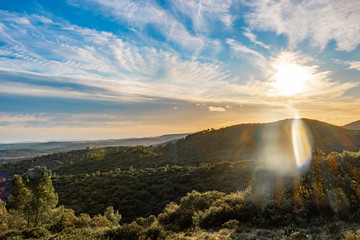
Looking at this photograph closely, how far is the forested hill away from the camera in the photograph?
66000 millimetres

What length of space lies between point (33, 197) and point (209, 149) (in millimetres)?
70509

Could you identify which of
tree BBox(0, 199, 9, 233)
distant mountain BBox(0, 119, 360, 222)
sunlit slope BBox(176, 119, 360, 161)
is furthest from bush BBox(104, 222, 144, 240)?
sunlit slope BBox(176, 119, 360, 161)

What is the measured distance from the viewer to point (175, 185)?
37.6 meters

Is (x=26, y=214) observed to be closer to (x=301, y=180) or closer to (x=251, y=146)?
(x=301, y=180)

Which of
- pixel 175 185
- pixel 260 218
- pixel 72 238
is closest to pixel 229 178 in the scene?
pixel 175 185

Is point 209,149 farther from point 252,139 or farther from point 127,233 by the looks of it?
point 127,233

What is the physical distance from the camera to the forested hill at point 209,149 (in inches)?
2598

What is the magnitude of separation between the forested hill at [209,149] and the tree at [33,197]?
41031mm

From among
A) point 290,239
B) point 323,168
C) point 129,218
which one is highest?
point 323,168

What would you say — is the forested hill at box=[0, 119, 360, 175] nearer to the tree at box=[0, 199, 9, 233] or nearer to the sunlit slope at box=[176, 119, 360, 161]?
the sunlit slope at box=[176, 119, 360, 161]

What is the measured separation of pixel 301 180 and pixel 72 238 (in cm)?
1794

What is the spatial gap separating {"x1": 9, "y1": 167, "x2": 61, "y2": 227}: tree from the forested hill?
1615 inches

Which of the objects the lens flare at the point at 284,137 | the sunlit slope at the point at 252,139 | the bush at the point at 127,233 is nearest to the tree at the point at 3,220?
the bush at the point at 127,233

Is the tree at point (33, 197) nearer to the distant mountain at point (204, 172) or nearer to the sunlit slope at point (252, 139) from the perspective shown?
the distant mountain at point (204, 172)
